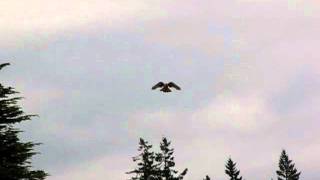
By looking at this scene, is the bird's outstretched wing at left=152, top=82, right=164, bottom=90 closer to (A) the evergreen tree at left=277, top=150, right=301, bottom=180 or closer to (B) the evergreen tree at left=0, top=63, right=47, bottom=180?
(B) the evergreen tree at left=0, top=63, right=47, bottom=180

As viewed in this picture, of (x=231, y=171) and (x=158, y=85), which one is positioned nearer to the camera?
(x=158, y=85)

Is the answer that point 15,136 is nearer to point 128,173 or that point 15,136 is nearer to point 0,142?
point 0,142

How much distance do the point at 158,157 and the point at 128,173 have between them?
9.40 feet

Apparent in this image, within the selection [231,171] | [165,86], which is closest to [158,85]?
[165,86]

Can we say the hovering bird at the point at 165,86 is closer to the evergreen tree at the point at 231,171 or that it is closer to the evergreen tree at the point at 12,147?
the evergreen tree at the point at 12,147

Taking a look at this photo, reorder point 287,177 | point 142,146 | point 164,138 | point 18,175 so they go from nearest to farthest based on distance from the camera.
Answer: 1. point 18,175
2. point 142,146
3. point 164,138
4. point 287,177

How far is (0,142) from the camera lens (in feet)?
75.8

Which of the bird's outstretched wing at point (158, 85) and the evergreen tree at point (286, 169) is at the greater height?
the evergreen tree at point (286, 169)

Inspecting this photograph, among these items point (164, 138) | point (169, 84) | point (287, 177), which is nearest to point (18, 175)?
point (169, 84)

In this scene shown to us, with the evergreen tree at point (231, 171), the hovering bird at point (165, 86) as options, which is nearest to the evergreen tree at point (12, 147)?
the hovering bird at point (165, 86)

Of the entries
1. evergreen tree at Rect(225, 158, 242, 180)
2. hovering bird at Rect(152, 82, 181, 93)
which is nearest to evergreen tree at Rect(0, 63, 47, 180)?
hovering bird at Rect(152, 82, 181, 93)

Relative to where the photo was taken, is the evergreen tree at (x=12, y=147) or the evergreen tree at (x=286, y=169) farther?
the evergreen tree at (x=286, y=169)

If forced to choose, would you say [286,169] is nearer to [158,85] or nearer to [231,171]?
[231,171]

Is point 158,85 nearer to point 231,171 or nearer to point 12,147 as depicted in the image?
point 12,147
